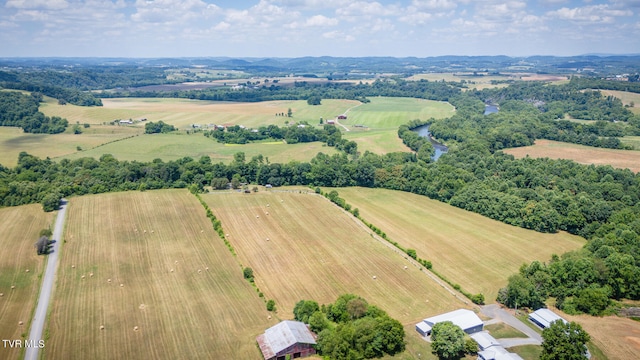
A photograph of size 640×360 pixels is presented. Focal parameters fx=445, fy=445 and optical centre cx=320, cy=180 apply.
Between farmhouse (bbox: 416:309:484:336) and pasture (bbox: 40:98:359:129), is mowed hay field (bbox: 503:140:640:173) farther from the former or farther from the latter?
farmhouse (bbox: 416:309:484:336)

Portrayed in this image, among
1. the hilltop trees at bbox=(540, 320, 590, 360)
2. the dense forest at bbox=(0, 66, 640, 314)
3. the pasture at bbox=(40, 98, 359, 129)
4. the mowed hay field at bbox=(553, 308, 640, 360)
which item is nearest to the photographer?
the hilltop trees at bbox=(540, 320, 590, 360)

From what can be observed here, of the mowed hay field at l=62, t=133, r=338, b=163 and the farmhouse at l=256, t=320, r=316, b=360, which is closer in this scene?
the farmhouse at l=256, t=320, r=316, b=360

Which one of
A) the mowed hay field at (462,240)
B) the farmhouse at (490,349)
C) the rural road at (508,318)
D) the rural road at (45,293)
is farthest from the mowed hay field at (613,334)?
the rural road at (45,293)

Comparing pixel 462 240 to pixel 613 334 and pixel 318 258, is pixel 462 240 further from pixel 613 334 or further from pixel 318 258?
pixel 613 334

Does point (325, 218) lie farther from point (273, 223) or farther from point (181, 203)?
point (181, 203)

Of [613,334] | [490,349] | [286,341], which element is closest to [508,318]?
[490,349]

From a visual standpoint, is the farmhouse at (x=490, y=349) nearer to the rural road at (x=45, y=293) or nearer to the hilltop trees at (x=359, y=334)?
the hilltop trees at (x=359, y=334)

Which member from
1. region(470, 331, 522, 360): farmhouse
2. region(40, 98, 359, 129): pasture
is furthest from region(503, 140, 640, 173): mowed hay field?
region(470, 331, 522, 360): farmhouse

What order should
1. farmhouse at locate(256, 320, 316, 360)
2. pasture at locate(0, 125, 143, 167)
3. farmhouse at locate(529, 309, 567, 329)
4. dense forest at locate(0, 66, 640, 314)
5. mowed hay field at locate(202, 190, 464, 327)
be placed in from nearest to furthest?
1. farmhouse at locate(256, 320, 316, 360)
2. farmhouse at locate(529, 309, 567, 329)
3. mowed hay field at locate(202, 190, 464, 327)
4. dense forest at locate(0, 66, 640, 314)
5. pasture at locate(0, 125, 143, 167)
